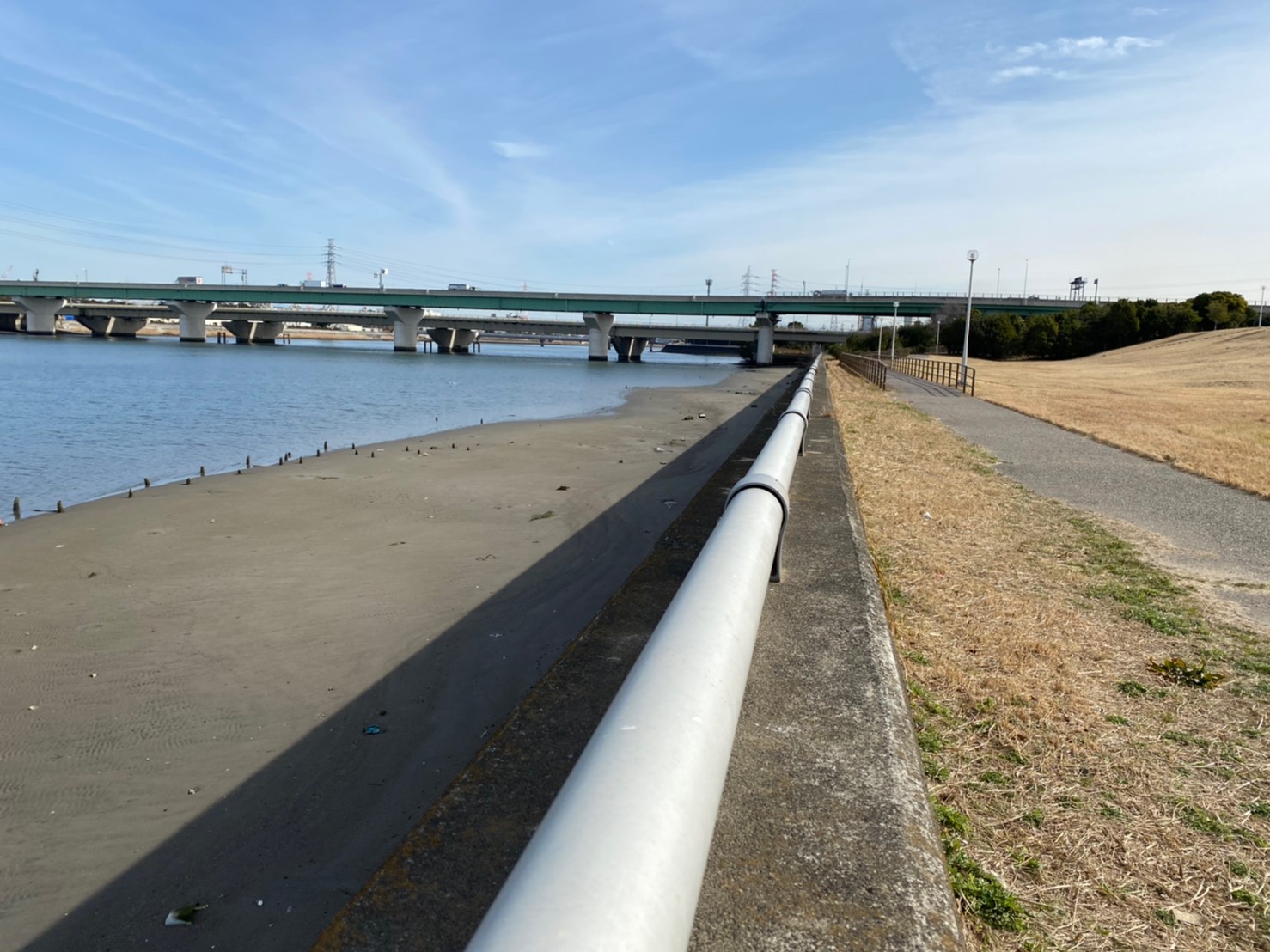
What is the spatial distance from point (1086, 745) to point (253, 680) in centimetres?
489

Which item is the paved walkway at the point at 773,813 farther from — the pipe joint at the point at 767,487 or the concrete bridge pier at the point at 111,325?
the concrete bridge pier at the point at 111,325

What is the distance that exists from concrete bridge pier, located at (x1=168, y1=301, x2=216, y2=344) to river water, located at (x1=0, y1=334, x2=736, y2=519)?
44.8 metres

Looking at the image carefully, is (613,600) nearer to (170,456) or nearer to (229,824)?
(229,824)

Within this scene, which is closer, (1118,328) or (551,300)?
(1118,328)

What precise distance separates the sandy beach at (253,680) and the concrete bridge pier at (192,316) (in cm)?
10580

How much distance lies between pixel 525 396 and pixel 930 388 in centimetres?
1873

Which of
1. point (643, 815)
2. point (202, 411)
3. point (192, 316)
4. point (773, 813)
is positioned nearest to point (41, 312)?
point (192, 316)

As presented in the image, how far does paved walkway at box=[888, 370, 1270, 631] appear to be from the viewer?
22.2 feet

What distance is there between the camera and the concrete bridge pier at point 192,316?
104812 mm

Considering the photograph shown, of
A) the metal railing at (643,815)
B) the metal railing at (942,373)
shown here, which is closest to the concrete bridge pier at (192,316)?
the metal railing at (942,373)

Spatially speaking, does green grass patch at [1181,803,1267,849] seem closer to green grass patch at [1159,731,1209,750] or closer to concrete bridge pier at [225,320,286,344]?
green grass patch at [1159,731,1209,750]

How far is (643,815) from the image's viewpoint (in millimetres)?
1573

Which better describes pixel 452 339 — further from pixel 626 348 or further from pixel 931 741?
pixel 931 741

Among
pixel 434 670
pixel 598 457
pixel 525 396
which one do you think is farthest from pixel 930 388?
pixel 434 670
